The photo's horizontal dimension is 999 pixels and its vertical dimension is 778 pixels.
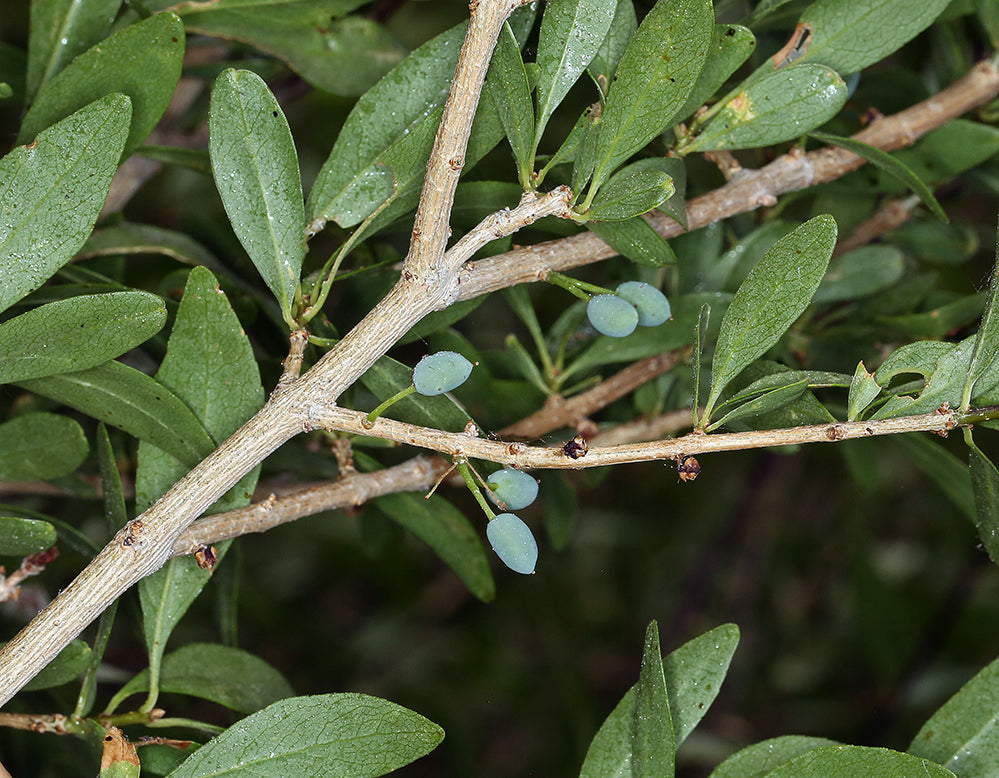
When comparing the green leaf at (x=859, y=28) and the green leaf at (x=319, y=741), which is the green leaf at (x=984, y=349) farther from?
the green leaf at (x=319, y=741)

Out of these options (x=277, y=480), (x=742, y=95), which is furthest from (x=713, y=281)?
(x=277, y=480)

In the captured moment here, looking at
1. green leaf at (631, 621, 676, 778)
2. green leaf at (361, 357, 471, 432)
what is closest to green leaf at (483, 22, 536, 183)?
green leaf at (361, 357, 471, 432)

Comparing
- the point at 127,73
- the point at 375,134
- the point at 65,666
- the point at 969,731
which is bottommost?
the point at 969,731

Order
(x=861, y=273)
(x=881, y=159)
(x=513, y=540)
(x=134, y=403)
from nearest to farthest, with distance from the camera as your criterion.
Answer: (x=513, y=540) < (x=134, y=403) < (x=881, y=159) < (x=861, y=273)

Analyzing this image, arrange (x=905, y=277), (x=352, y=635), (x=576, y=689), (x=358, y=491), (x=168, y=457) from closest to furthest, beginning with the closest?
(x=168, y=457), (x=358, y=491), (x=905, y=277), (x=576, y=689), (x=352, y=635)

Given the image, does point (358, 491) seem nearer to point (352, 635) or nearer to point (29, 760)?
point (29, 760)

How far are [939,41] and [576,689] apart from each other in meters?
1.79

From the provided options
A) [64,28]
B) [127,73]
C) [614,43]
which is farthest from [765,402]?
[64,28]

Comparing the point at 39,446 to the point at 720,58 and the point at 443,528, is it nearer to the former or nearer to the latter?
the point at 443,528

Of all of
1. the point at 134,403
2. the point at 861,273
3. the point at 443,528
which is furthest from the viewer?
the point at 861,273

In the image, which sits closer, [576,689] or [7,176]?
[7,176]

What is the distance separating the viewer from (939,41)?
1304 millimetres

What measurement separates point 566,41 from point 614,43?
0.33ft

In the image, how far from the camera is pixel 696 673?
0.92 metres
